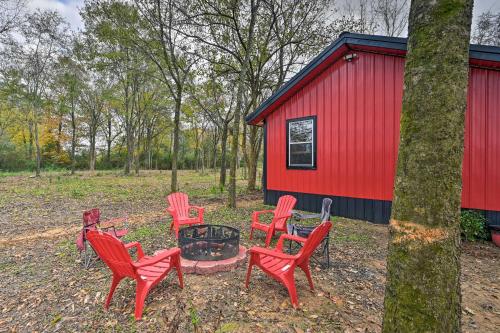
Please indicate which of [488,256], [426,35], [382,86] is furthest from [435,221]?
[382,86]

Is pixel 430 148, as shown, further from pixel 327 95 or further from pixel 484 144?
pixel 327 95

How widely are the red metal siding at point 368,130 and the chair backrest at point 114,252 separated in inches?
219

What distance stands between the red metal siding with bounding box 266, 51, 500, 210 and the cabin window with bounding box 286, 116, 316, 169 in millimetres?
169

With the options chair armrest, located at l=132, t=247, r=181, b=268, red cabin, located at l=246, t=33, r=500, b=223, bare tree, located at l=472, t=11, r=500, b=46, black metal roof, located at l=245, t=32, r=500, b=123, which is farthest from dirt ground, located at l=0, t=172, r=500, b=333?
bare tree, located at l=472, t=11, r=500, b=46

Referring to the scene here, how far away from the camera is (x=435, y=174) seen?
1.33 m

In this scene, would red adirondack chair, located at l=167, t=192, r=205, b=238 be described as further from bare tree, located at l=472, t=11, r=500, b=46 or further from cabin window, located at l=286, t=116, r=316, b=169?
bare tree, located at l=472, t=11, r=500, b=46

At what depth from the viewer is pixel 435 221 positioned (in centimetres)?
132

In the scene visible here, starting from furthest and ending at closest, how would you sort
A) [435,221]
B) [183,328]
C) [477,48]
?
1. [477,48]
2. [183,328]
3. [435,221]

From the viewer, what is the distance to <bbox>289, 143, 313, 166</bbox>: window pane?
739 cm

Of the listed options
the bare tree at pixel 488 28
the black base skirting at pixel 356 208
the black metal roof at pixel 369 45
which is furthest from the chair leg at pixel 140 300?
the bare tree at pixel 488 28

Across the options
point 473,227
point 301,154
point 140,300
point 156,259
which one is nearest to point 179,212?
point 156,259

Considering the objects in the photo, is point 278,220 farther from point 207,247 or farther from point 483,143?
point 483,143

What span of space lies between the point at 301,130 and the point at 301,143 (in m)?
0.38

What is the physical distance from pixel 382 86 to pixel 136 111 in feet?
66.0
